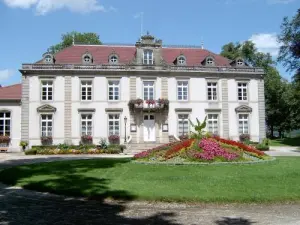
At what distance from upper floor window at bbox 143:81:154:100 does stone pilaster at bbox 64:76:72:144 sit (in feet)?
23.9

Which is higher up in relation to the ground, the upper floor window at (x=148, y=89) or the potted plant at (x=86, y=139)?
the upper floor window at (x=148, y=89)

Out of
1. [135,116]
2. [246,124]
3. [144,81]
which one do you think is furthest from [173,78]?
[246,124]

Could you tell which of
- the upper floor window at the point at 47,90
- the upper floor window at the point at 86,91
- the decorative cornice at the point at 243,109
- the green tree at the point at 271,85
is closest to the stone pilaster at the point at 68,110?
the upper floor window at the point at 86,91

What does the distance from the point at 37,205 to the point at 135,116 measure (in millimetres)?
25315

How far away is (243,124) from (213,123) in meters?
3.14

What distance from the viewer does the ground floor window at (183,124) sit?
33938mm

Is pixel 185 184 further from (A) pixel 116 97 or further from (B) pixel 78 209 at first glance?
(A) pixel 116 97

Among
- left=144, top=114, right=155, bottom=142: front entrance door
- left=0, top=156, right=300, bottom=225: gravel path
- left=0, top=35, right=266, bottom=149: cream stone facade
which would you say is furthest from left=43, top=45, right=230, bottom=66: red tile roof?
left=0, top=156, right=300, bottom=225: gravel path

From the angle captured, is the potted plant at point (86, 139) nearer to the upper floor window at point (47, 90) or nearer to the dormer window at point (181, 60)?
the upper floor window at point (47, 90)

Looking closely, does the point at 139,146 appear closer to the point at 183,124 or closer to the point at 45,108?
the point at 183,124

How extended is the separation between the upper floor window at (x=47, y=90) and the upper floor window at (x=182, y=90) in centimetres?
1244

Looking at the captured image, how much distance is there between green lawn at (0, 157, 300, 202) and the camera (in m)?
9.07

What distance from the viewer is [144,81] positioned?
34.1 metres

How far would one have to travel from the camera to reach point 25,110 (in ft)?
106
